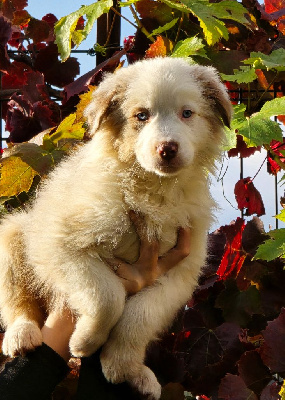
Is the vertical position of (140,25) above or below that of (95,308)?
above

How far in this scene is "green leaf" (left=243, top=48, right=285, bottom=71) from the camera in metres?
2.75

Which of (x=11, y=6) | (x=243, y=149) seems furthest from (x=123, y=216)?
(x=11, y=6)

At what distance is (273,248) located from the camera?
250 centimetres

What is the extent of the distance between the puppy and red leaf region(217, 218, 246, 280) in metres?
0.37

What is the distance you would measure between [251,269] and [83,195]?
2.98 feet

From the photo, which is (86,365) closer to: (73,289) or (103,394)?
(103,394)

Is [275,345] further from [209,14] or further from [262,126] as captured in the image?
[209,14]

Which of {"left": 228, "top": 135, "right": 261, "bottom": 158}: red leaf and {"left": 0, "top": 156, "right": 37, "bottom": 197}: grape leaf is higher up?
{"left": 0, "top": 156, "right": 37, "bottom": 197}: grape leaf

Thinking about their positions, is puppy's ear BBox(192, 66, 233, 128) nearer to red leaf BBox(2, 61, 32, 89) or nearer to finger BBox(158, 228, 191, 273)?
finger BBox(158, 228, 191, 273)

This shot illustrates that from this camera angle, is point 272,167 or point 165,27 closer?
point 165,27

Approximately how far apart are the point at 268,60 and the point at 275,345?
3.92 ft

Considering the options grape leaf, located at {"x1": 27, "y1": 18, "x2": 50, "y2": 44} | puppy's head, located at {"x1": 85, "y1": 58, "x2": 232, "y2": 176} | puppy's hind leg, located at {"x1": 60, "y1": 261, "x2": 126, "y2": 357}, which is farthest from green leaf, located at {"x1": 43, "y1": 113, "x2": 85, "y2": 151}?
grape leaf, located at {"x1": 27, "y1": 18, "x2": 50, "y2": 44}

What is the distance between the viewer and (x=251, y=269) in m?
2.85

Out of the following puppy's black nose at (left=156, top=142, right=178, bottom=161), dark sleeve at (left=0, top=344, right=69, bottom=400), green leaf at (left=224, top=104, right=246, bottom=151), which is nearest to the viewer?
puppy's black nose at (left=156, top=142, right=178, bottom=161)
